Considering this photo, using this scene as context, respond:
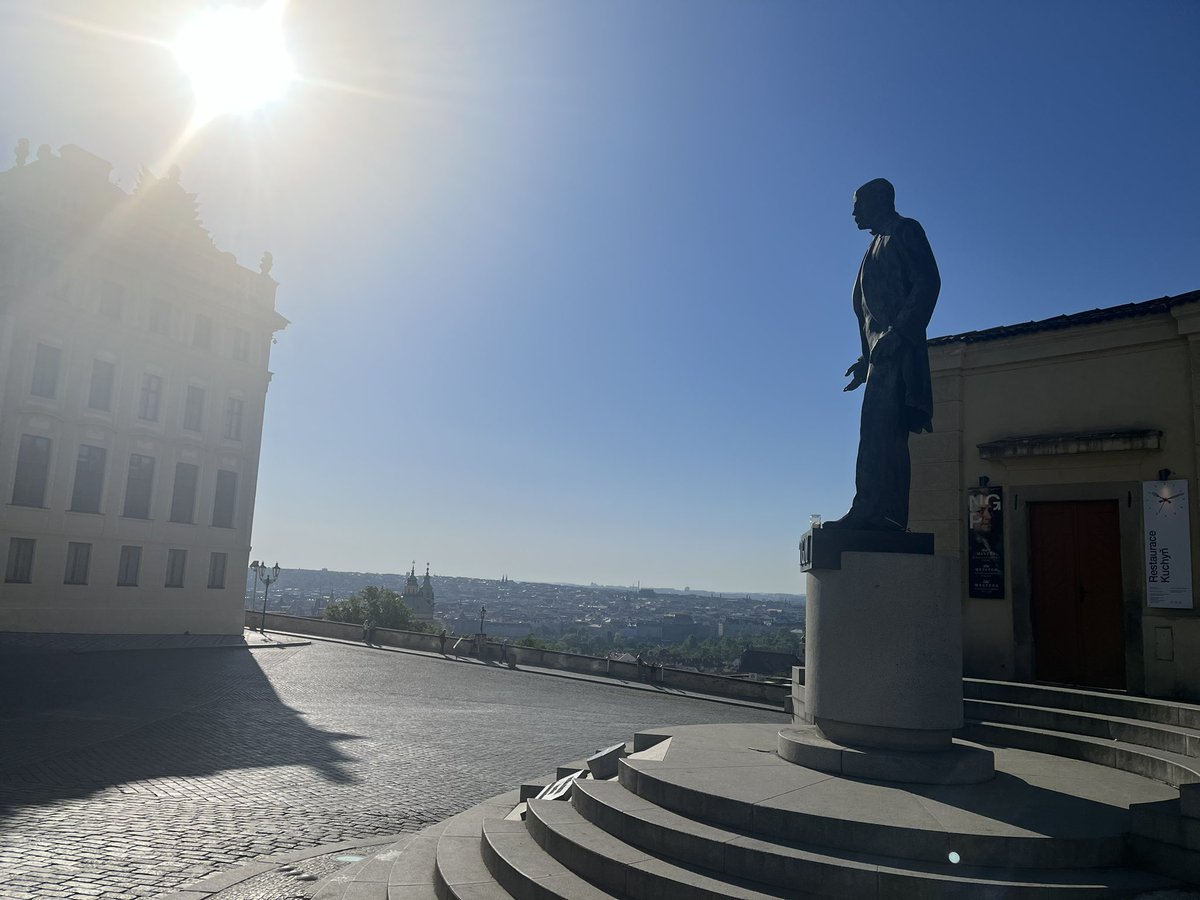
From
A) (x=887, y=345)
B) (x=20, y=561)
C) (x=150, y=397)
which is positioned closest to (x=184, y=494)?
(x=150, y=397)

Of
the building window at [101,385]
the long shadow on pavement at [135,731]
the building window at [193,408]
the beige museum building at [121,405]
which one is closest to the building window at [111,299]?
the beige museum building at [121,405]

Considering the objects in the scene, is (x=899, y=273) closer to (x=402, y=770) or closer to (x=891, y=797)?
(x=891, y=797)

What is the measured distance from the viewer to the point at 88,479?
3088 cm

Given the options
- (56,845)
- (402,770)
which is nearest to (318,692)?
(402,770)

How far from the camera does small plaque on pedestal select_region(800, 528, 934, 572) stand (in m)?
7.00

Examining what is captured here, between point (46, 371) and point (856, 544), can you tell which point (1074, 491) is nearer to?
point (856, 544)

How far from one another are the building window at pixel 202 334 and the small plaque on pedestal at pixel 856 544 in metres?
33.7

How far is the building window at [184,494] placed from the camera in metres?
33.8

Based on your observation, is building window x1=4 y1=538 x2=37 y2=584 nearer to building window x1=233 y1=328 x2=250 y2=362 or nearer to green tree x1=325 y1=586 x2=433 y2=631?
building window x1=233 y1=328 x2=250 y2=362

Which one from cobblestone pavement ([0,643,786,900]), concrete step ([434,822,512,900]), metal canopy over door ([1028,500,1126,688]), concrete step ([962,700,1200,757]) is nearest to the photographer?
concrete step ([434,822,512,900])

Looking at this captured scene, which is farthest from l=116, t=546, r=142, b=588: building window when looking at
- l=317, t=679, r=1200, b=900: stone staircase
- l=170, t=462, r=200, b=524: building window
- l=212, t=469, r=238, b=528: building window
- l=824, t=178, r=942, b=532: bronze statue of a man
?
l=824, t=178, r=942, b=532: bronze statue of a man

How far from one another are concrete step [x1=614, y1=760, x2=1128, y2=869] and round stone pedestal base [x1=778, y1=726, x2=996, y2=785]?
0.11 m

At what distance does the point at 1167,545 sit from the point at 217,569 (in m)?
34.2

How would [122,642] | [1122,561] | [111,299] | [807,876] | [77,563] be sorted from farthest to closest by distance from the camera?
[111,299]
[77,563]
[122,642]
[1122,561]
[807,876]
